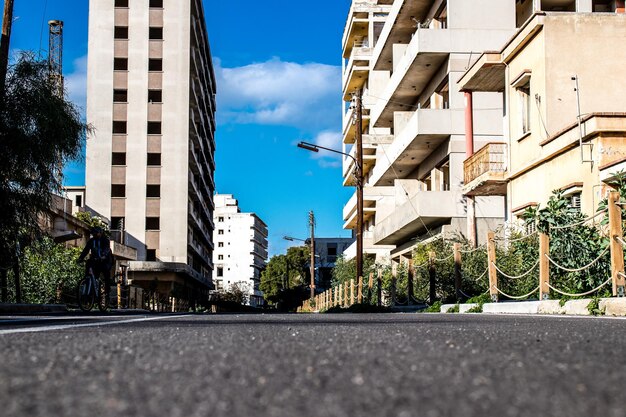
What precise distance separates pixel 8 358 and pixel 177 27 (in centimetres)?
6555

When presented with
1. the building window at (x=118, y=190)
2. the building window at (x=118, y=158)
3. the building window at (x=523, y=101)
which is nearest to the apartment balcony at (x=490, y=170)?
the building window at (x=523, y=101)

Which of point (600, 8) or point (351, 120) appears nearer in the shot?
point (600, 8)

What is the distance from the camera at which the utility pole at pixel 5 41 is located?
22.4m

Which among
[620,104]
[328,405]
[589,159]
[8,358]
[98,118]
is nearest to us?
[328,405]

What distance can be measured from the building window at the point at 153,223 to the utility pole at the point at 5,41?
39080 mm

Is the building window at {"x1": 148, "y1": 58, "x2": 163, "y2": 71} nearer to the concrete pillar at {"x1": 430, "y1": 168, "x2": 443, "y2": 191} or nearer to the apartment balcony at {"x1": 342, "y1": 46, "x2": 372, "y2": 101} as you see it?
the apartment balcony at {"x1": 342, "y1": 46, "x2": 372, "y2": 101}

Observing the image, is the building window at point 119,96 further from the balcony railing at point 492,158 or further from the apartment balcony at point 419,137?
the balcony railing at point 492,158

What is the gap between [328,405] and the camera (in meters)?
2.25

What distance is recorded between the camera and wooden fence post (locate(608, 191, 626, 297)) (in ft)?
38.7

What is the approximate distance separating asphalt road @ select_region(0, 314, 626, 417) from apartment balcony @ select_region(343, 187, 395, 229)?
4824 centimetres

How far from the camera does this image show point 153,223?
64.0 metres

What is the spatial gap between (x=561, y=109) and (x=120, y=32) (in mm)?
50608

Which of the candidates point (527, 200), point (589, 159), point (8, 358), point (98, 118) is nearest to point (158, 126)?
point (98, 118)

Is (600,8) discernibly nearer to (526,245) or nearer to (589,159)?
(589,159)
